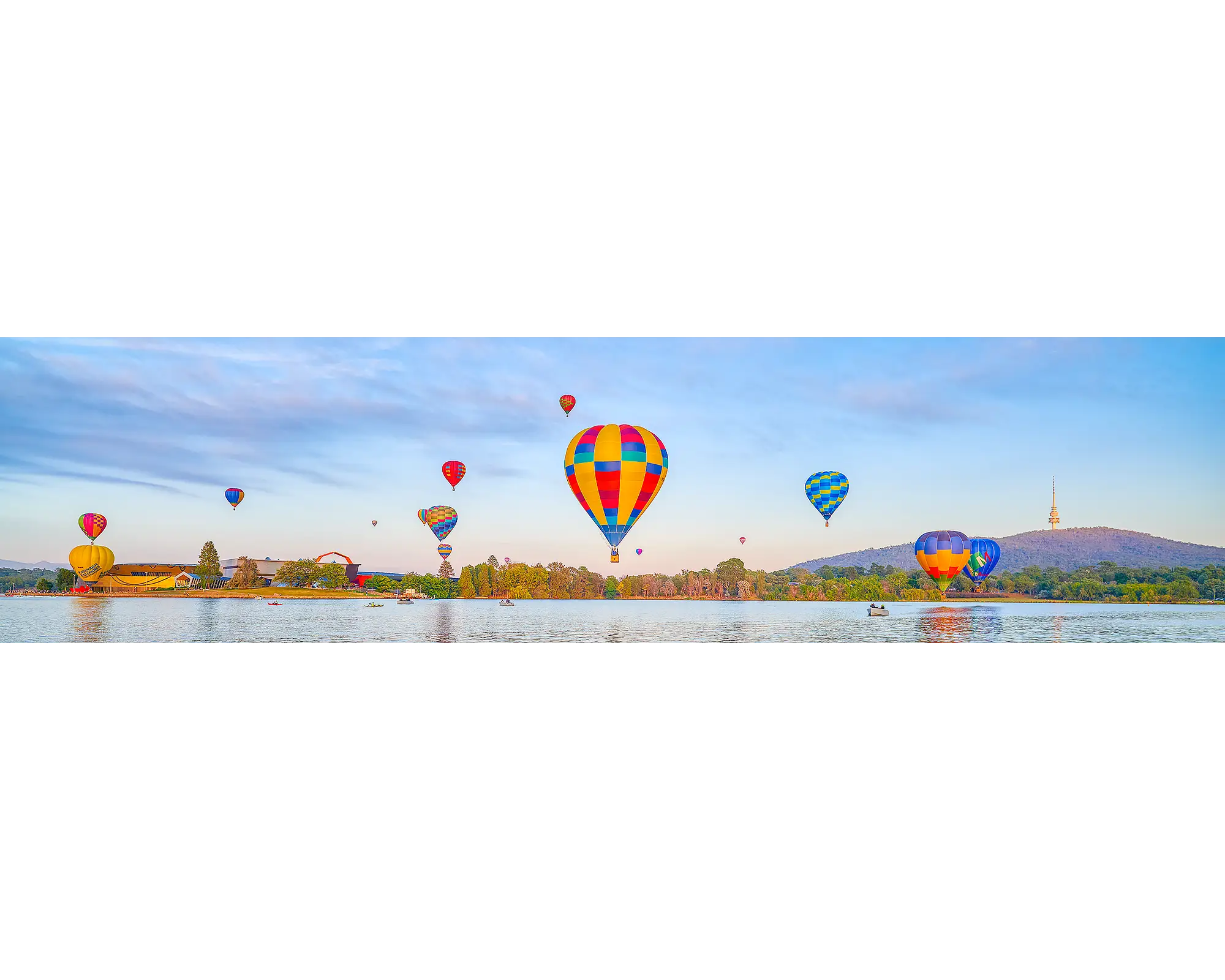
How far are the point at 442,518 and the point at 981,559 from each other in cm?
450

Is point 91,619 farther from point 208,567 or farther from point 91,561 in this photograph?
point 208,567

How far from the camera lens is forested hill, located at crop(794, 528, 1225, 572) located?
714cm

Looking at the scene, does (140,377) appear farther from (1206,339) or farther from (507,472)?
(1206,339)

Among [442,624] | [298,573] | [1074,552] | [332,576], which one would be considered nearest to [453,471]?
[442,624]

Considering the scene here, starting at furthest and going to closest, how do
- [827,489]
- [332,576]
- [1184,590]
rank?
[332,576] < [827,489] < [1184,590]

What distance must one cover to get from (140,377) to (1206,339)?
8350mm

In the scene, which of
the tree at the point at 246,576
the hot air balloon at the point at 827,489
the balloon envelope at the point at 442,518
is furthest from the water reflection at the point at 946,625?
the tree at the point at 246,576

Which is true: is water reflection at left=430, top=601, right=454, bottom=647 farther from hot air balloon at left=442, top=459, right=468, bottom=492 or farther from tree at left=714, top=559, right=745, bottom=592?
tree at left=714, top=559, right=745, bottom=592

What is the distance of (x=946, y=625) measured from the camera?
23.3 feet

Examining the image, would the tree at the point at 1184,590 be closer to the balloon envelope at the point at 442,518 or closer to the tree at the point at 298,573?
the balloon envelope at the point at 442,518

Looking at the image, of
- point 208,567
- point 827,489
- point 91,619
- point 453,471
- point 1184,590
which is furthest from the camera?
point 208,567

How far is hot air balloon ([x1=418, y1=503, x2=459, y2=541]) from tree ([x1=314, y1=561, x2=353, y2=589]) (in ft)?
2.30

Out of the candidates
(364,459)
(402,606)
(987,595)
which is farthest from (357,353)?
(987,595)

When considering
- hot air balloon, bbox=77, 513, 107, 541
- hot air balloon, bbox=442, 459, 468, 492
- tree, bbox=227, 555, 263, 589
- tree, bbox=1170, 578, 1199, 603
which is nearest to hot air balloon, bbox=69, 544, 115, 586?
hot air balloon, bbox=77, 513, 107, 541
